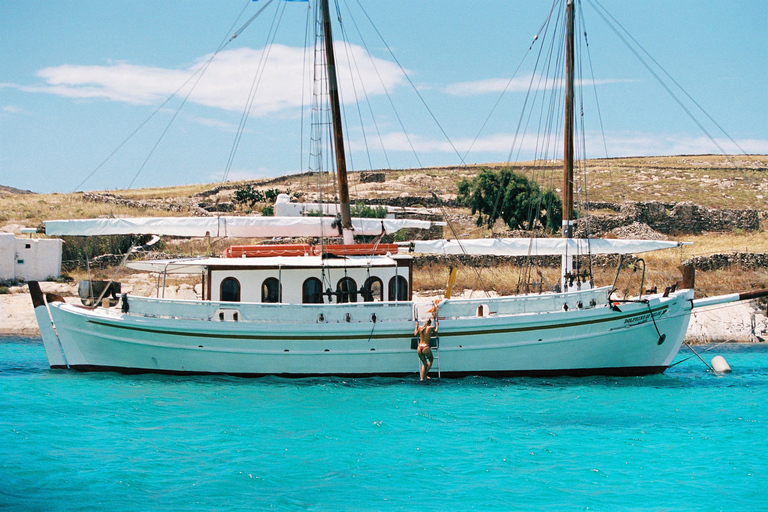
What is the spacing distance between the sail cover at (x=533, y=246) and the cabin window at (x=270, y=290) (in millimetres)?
3428

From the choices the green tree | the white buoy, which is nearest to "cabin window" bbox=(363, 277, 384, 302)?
the white buoy

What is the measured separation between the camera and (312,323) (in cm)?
1573

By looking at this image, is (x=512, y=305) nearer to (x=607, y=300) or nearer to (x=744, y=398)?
(x=607, y=300)

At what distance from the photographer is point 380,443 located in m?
11.8

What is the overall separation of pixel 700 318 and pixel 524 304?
10.9 metres

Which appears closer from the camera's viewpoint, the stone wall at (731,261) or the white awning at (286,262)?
the white awning at (286,262)

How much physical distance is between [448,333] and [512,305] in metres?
1.51

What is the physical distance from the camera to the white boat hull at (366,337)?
15.7m

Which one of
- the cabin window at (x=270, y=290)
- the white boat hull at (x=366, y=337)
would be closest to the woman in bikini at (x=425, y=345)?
the white boat hull at (x=366, y=337)

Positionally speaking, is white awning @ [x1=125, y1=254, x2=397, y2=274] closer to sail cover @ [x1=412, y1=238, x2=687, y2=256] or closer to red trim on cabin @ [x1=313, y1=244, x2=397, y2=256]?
red trim on cabin @ [x1=313, y1=244, x2=397, y2=256]

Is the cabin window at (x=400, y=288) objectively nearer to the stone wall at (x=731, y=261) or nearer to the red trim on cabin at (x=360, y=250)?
the red trim on cabin at (x=360, y=250)

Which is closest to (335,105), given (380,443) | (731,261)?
(380,443)

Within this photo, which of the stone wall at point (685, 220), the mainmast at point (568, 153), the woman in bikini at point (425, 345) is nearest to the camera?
the woman in bikini at point (425, 345)

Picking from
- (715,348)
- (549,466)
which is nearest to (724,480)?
Answer: (549,466)
